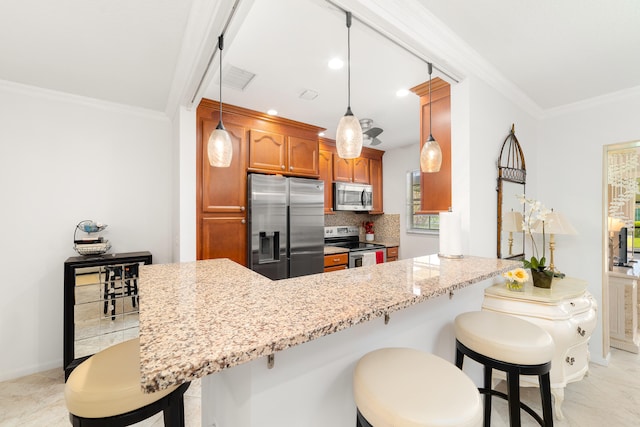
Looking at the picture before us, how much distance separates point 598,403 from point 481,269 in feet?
5.38

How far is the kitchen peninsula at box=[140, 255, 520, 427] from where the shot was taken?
630mm

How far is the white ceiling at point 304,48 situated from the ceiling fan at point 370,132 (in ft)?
1.51

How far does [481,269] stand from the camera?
1.49 metres

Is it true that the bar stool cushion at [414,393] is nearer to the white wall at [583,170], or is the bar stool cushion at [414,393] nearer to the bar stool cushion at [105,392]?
the bar stool cushion at [105,392]

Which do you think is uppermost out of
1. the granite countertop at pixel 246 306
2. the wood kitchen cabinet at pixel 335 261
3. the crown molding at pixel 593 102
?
the crown molding at pixel 593 102

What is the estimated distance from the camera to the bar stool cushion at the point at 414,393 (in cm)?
76

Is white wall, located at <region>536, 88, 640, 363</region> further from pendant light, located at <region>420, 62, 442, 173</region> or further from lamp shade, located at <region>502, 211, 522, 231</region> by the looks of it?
pendant light, located at <region>420, 62, 442, 173</region>

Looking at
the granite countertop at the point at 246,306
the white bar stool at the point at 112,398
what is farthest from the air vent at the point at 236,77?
the white bar stool at the point at 112,398

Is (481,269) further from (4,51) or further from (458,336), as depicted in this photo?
(4,51)

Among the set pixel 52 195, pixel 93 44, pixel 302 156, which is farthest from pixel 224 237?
pixel 93 44

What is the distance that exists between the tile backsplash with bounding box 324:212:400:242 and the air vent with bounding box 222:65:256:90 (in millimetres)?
2400

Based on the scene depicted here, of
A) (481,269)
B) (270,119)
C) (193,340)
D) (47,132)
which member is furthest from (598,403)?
(47,132)

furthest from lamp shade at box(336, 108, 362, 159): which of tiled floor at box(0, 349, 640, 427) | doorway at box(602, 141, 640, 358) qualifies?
doorway at box(602, 141, 640, 358)

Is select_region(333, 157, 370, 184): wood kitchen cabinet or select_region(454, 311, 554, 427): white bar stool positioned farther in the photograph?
select_region(333, 157, 370, 184): wood kitchen cabinet
